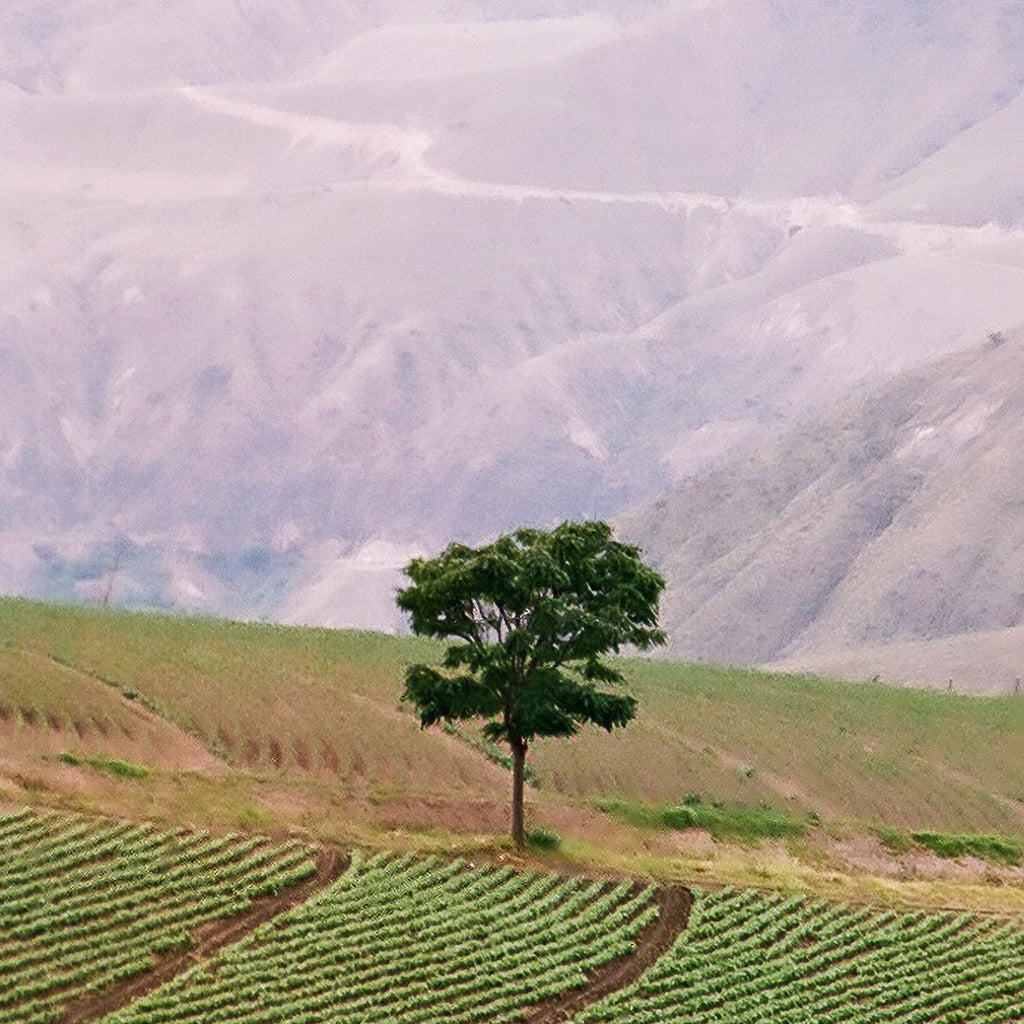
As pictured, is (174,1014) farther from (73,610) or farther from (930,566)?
(930,566)

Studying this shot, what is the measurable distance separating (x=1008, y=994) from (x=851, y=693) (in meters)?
43.9

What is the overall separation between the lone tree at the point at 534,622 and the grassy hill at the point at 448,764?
401 cm

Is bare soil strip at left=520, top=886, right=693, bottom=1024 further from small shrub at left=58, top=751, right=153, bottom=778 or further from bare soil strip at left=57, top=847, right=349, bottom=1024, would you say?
small shrub at left=58, top=751, right=153, bottom=778

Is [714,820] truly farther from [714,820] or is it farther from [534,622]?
[534,622]

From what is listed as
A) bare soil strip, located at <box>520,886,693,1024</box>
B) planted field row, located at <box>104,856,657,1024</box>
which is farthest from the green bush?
planted field row, located at <box>104,856,657,1024</box>

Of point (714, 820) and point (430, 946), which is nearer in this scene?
point (430, 946)

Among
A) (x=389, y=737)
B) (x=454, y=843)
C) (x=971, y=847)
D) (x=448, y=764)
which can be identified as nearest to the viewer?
(x=454, y=843)

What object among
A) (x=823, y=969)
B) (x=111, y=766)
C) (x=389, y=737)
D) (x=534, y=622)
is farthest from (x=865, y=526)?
(x=823, y=969)

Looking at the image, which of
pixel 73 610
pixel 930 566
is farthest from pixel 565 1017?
pixel 930 566

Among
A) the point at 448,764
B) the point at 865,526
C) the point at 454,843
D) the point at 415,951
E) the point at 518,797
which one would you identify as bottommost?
the point at 415,951

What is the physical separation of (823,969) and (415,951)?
9590mm

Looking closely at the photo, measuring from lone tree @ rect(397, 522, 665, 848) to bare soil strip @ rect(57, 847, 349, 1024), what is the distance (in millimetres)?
5911

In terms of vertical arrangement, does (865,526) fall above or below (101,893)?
above

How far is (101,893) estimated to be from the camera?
42531 millimetres
